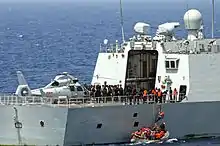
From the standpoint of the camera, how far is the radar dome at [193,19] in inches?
1793

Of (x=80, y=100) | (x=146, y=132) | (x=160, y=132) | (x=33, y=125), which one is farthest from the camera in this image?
(x=160, y=132)

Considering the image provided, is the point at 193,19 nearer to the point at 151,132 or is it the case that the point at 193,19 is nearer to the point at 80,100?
the point at 151,132

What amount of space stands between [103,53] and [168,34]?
3925 mm

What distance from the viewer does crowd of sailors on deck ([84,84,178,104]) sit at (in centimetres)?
4038

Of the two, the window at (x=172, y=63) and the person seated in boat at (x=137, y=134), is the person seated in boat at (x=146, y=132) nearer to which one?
the person seated in boat at (x=137, y=134)

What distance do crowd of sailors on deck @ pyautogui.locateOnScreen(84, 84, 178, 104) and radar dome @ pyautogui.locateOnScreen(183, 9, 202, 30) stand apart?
17.6 ft

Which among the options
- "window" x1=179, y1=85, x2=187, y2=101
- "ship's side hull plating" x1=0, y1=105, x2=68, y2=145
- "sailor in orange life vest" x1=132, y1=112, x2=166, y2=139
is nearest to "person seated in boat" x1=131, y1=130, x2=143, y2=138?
"sailor in orange life vest" x1=132, y1=112, x2=166, y2=139

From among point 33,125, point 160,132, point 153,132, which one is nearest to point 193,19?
point 160,132

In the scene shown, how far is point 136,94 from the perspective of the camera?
40969 mm

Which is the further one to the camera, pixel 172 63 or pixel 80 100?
pixel 172 63

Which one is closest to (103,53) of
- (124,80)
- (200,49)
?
(124,80)

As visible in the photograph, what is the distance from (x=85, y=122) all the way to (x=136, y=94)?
154 inches

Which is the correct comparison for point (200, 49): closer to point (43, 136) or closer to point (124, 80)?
point (124, 80)

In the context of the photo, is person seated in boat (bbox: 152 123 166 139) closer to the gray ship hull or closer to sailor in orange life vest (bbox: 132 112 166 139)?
sailor in orange life vest (bbox: 132 112 166 139)
